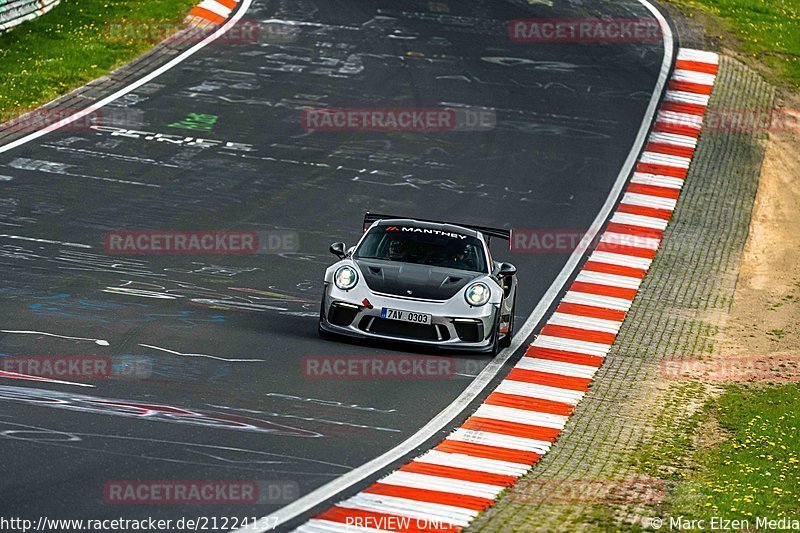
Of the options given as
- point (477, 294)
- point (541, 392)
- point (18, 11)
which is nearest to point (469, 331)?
point (477, 294)

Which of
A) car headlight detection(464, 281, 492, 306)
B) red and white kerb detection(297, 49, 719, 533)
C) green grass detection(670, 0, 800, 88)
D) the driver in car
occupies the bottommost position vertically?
red and white kerb detection(297, 49, 719, 533)

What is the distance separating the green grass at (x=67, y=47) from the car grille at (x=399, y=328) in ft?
37.6

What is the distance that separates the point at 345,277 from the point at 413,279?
72cm

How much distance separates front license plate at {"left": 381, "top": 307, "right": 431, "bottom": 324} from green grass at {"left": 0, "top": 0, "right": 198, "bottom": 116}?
A: 455 inches

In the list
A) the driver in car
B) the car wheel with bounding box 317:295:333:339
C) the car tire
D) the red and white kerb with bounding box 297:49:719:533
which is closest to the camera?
the red and white kerb with bounding box 297:49:719:533

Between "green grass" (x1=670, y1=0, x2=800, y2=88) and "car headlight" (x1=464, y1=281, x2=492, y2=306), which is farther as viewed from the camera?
"green grass" (x1=670, y1=0, x2=800, y2=88)

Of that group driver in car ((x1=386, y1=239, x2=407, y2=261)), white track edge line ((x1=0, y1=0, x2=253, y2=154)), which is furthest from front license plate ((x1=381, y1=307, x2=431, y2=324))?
white track edge line ((x1=0, y1=0, x2=253, y2=154))

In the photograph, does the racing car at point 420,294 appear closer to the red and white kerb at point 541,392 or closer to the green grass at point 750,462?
the red and white kerb at point 541,392

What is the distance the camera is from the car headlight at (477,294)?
1391 centimetres

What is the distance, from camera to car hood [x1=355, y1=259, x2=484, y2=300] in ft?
45.3

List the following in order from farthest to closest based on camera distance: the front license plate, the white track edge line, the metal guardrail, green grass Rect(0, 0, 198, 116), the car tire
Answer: the metal guardrail
green grass Rect(0, 0, 198, 116)
the white track edge line
the car tire
the front license plate

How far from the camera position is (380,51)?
28484mm

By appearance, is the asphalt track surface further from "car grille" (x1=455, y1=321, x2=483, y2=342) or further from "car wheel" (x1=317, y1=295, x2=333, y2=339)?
"car grille" (x1=455, y1=321, x2=483, y2=342)

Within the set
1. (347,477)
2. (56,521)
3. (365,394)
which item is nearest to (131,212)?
(365,394)
